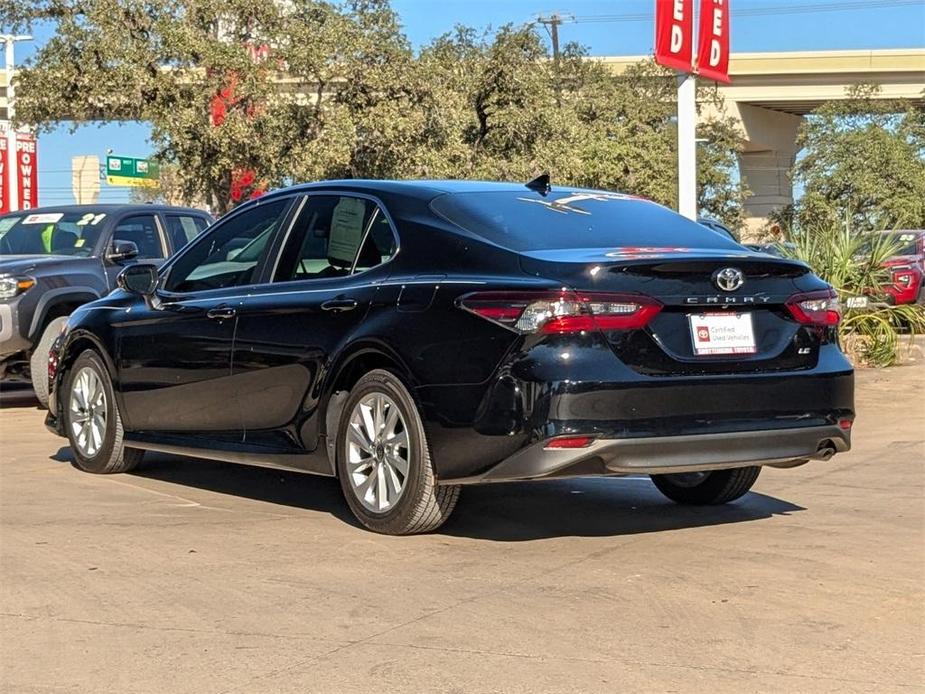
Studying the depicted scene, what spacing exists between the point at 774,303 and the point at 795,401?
44 cm

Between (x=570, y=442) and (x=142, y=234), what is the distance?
8.03 meters

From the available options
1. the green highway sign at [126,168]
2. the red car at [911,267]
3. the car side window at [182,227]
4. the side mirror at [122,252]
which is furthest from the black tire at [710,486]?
the green highway sign at [126,168]

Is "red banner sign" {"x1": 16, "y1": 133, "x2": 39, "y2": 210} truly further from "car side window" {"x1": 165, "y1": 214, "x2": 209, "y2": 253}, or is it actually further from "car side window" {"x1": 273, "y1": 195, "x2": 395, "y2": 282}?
"car side window" {"x1": 273, "y1": 195, "x2": 395, "y2": 282}

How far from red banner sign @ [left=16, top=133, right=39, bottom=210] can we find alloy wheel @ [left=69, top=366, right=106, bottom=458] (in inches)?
1428

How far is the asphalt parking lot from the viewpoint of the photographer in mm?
4656

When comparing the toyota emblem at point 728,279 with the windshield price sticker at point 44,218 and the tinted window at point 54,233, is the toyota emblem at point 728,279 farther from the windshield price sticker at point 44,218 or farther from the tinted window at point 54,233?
the windshield price sticker at point 44,218

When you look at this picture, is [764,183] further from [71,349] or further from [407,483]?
[407,483]

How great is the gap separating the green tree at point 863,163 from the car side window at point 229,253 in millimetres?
39606

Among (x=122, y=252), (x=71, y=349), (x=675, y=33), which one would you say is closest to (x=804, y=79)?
(x=675, y=33)

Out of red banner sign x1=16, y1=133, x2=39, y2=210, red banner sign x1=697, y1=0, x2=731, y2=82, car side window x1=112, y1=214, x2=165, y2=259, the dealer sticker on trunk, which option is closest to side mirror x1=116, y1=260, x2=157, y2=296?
the dealer sticker on trunk

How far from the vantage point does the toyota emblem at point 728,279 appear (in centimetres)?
630

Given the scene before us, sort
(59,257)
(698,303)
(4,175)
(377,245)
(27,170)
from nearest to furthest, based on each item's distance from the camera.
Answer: (698,303), (377,245), (59,257), (4,175), (27,170)

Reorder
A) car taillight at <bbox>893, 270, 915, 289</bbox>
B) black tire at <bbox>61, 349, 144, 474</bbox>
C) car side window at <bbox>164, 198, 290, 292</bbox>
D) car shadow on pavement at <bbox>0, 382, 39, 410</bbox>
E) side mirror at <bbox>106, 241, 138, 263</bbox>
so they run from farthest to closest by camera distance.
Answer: car taillight at <bbox>893, 270, 915, 289</bbox>, car shadow on pavement at <bbox>0, 382, 39, 410</bbox>, side mirror at <bbox>106, 241, 138, 263</bbox>, black tire at <bbox>61, 349, 144, 474</bbox>, car side window at <bbox>164, 198, 290, 292</bbox>

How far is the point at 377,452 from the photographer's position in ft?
22.0
